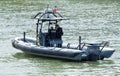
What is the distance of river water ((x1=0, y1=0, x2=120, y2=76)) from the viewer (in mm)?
22297

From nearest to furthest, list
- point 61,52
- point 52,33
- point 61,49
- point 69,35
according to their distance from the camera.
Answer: point 61,52, point 61,49, point 52,33, point 69,35

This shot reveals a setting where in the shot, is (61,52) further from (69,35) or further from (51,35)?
(69,35)

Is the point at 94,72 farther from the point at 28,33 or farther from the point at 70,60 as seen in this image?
the point at 28,33

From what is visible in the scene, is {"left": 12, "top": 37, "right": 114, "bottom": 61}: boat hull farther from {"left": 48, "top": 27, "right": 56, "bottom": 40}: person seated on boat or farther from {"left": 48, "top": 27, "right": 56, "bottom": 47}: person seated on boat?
{"left": 48, "top": 27, "right": 56, "bottom": 40}: person seated on boat

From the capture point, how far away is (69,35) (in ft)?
111

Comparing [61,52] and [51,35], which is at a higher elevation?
[51,35]

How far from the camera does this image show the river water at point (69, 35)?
22297 millimetres

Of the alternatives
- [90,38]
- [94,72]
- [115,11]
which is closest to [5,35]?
[90,38]

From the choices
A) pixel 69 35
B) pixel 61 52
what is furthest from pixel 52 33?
pixel 69 35

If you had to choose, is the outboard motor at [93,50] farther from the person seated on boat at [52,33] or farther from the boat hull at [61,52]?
the person seated on boat at [52,33]

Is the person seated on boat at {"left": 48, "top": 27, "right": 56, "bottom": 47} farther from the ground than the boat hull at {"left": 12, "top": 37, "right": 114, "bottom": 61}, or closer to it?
farther from the ground

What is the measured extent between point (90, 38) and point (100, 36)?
1279mm

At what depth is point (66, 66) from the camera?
2330 cm

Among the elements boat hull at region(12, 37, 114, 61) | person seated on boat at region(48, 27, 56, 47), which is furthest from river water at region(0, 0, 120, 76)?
person seated on boat at region(48, 27, 56, 47)
